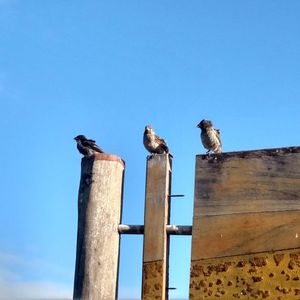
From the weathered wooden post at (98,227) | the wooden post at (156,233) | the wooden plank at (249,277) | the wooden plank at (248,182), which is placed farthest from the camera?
the weathered wooden post at (98,227)

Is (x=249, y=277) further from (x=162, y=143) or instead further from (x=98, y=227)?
(x=162, y=143)

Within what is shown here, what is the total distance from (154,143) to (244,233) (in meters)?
2.23

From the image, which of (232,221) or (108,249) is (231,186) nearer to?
(232,221)

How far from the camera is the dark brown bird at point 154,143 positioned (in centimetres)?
958

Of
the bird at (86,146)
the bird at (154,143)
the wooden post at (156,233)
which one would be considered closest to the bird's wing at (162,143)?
the bird at (154,143)

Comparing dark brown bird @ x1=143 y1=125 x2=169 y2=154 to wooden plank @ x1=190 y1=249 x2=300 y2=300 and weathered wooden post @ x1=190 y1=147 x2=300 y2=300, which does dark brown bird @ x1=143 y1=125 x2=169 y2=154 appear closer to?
weathered wooden post @ x1=190 y1=147 x2=300 y2=300

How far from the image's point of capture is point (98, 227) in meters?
8.27

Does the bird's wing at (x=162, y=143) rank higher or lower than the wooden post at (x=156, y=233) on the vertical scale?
higher

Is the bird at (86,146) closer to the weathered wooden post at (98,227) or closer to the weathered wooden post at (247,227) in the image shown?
the weathered wooden post at (98,227)

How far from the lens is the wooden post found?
7.96 metres

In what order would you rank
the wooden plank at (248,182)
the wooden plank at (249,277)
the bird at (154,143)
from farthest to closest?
the bird at (154,143) < the wooden plank at (248,182) < the wooden plank at (249,277)

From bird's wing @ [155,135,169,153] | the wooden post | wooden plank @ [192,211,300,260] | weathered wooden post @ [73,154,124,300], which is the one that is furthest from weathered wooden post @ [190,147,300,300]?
bird's wing @ [155,135,169,153]

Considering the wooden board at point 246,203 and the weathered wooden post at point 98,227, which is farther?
the weathered wooden post at point 98,227

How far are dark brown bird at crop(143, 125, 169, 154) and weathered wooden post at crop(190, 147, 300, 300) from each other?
1.54 m
